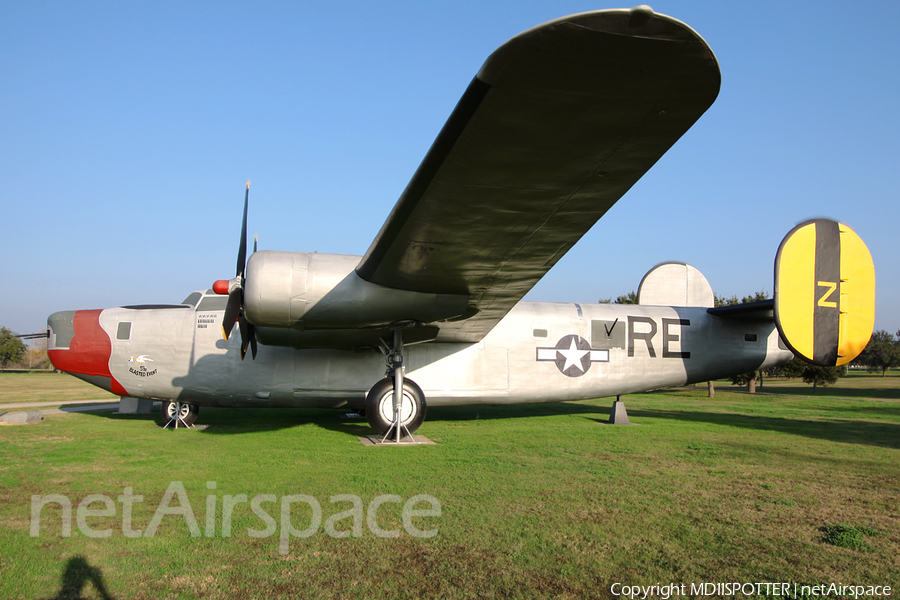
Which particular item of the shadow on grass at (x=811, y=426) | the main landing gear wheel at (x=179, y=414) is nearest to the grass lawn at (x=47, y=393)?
the main landing gear wheel at (x=179, y=414)

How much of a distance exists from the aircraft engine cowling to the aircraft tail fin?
23.6 feet

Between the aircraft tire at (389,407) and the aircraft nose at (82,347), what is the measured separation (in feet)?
17.9

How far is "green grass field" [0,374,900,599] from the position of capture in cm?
337

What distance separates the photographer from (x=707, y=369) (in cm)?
1241

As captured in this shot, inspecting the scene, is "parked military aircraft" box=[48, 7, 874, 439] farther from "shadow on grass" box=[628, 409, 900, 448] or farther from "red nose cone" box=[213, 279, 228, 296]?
"shadow on grass" box=[628, 409, 900, 448]

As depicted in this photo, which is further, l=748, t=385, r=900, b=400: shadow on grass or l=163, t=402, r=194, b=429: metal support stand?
l=748, t=385, r=900, b=400: shadow on grass

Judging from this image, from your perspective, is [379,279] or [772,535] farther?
[379,279]

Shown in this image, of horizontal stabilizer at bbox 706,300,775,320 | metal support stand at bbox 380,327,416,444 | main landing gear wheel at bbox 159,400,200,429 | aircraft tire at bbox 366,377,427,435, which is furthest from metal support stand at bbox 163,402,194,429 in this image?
horizontal stabilizer at bbox 706,300,775,320

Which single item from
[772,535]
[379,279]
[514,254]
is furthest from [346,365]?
[772,535]

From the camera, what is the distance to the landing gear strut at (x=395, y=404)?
29.8 ft

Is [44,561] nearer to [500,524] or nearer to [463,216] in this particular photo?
[500,524]

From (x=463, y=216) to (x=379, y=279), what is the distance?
2.27m
